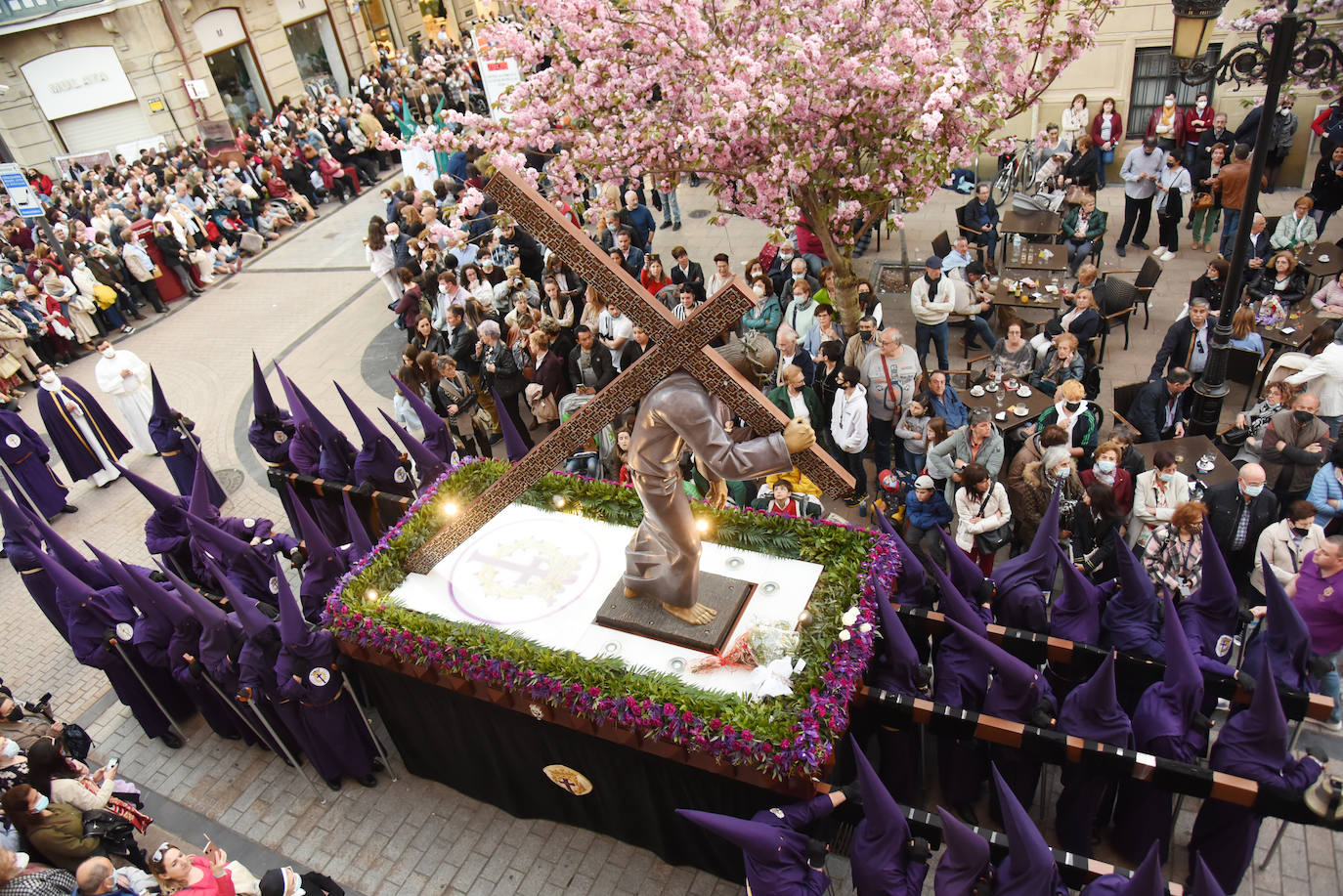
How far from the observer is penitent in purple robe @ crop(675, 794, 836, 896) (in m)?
4.82

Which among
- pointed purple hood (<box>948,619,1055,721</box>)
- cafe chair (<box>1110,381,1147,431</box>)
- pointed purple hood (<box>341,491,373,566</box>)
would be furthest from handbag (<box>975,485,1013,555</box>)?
pointed purple hood (<box>341,491,373,566</box>)

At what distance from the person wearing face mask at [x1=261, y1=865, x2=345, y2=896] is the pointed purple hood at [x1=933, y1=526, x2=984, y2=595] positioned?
184 inches

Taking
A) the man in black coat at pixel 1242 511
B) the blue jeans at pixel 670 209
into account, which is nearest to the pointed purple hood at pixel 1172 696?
the man in black coat at pixel 1242 511

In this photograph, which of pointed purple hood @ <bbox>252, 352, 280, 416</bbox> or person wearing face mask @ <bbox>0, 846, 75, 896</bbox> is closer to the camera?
person wearing face mask @ <bbox>0, 846, 75, 896</bbox>

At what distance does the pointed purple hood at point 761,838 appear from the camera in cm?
479

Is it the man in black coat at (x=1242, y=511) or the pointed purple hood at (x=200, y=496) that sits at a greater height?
the pointed purple hood at (x=200, y=496)

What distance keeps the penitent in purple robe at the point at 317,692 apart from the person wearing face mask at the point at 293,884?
4.32 feet

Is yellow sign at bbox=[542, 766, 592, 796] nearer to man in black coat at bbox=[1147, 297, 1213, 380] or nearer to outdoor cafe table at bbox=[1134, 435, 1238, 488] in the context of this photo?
outdoor cafe table at bbox=[1134, 435, 1238, 488]

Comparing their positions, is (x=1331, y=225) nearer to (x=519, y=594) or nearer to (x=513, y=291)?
(x=513, y=291)

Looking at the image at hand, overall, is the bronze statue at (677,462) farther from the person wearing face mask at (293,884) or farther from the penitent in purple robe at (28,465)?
the penitent in purple robe at (28,465)

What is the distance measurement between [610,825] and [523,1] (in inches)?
355

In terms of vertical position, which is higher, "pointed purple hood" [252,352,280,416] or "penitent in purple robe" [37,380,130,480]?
"pointed purple hood" [252,352,280,416]

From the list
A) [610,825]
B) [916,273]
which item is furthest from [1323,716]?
[916,273]

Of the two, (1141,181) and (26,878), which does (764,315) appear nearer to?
(1141,181)
